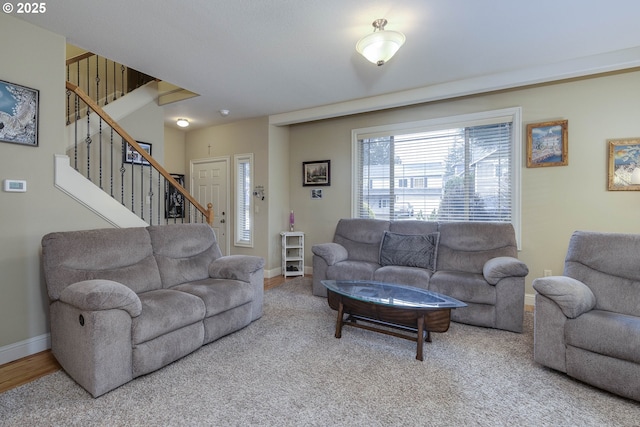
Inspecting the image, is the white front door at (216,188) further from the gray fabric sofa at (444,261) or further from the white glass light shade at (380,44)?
the white glass light shade at (380,44)

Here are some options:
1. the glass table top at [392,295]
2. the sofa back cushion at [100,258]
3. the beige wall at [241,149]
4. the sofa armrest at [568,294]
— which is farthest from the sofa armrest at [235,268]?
the sofa armrest at [568,294]

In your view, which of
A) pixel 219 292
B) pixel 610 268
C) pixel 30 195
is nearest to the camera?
pixel 610 268

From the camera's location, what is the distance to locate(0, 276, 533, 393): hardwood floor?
1.95 m

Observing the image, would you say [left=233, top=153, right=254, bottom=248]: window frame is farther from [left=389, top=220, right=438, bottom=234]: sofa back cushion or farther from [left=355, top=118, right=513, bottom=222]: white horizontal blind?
[left=389, top=220, right=438, bottom=234]: sofa back cushion

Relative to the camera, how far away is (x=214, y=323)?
2.44 meters

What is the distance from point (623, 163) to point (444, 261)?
79.5 inches

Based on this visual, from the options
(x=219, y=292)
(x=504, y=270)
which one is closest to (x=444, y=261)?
(x=504, y=270)

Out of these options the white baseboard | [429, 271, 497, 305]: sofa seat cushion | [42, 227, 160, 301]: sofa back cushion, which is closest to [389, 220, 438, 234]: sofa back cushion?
[429, 271, 497, 305]: sofa seat cushion

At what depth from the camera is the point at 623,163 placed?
9.93ft

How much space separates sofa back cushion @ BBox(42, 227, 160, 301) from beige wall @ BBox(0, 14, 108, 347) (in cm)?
45

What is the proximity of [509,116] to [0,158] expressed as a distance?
4903 millimetres

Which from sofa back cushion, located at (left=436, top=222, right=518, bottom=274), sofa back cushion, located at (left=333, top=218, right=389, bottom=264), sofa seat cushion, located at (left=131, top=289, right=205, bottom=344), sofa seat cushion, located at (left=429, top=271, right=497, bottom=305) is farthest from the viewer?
sofa back cushion, located at (left=333, top=218, right=389, bottom=264)

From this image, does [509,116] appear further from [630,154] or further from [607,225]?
[607,225]

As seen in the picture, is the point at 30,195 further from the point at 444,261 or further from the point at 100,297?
the point at 444,261
